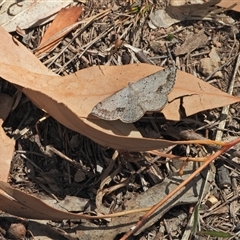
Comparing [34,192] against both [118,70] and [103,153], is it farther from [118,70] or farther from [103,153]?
[118,70]

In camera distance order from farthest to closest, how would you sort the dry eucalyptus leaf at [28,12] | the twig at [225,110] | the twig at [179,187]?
the dry eucalyptus leaf at [28,12] < the twig at [225,110] < the twig at [179,187]

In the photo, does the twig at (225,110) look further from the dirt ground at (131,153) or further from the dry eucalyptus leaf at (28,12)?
the dry eucalyptus leaf at (28,12)

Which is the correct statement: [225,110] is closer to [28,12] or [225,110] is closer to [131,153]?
[131,153]

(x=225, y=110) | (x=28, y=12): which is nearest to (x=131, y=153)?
(x=225, y=110)

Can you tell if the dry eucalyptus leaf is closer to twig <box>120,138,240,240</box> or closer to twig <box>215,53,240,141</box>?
twig <box>215,53,240,141</box>

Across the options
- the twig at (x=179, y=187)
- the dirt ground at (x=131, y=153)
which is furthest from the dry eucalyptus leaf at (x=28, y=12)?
the twig at (x=179, y=187)

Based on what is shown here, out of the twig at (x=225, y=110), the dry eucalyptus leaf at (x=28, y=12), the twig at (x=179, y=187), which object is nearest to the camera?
the twig at (x=179, y=187)

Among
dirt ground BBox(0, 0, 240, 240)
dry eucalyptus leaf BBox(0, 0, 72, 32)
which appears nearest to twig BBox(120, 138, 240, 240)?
dirt ground BBox(0, 0, 240, 240)

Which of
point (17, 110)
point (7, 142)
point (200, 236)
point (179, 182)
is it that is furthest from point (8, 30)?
point (200, 236)
